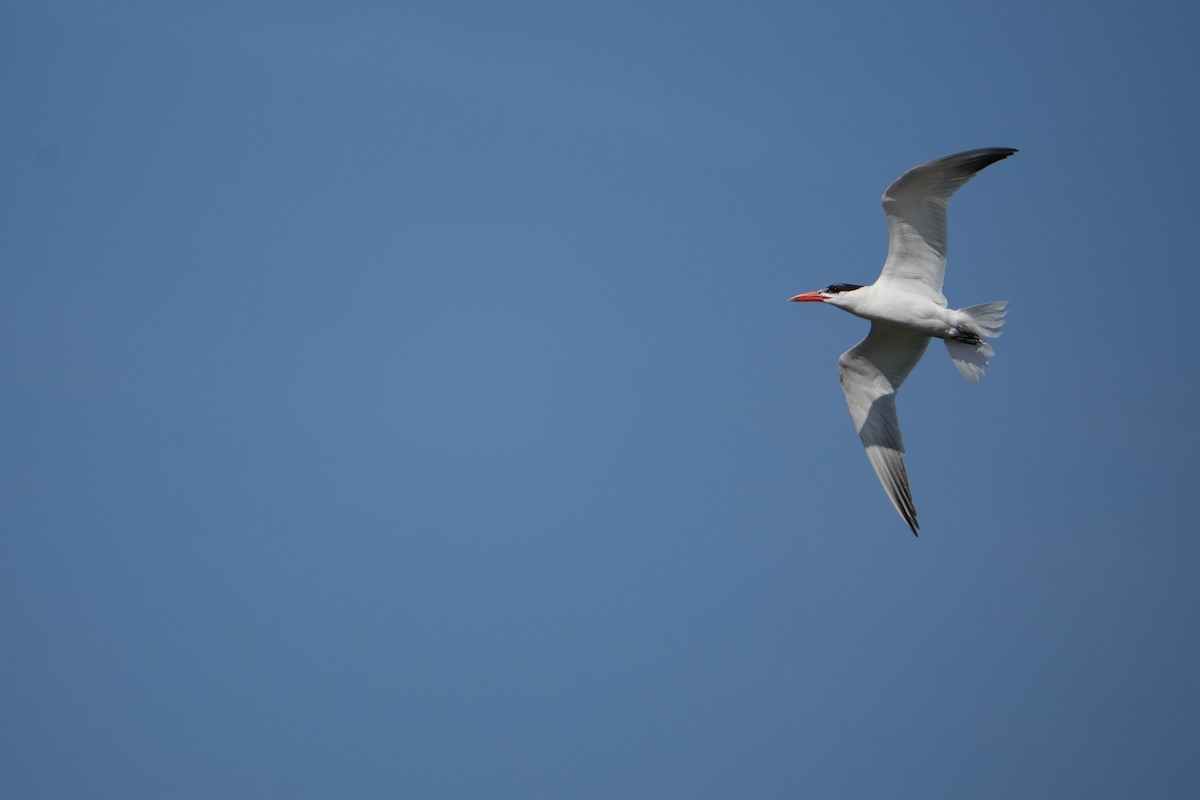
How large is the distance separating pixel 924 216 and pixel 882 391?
3976 mm

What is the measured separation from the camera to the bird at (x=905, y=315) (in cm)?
2109

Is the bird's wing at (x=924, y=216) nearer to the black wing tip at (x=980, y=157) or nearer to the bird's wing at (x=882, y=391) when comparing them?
the black wing tip at (x=980, y=157)

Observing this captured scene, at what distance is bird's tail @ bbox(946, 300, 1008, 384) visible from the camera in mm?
21812

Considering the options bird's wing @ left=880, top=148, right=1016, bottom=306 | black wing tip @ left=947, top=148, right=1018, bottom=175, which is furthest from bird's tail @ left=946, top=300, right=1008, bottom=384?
black wing tip @ left=947, top=148, right=1018, bottom=175

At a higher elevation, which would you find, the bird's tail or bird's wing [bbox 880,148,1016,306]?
bird's wing [bbox 880,148,1016,306]

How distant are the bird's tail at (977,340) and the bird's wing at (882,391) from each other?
5.15ft

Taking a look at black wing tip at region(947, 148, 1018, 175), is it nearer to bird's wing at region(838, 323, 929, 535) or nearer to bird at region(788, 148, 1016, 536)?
bird at region(788, 148, 1016, 536)

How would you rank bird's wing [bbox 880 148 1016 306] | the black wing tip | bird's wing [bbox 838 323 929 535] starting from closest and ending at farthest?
the black wing tip
bird's wing [bbox 880 148 1016 306]
bird's wing [bbox 838 323 929 535]

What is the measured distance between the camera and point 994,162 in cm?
2058

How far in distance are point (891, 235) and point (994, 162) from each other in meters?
2.09

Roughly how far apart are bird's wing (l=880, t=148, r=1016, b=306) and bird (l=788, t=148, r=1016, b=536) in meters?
0.02

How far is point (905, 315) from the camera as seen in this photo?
22203 mm

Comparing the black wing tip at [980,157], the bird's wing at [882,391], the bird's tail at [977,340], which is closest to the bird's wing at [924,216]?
the black wing tip at [980,157]

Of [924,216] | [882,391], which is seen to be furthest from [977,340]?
[882,391]
